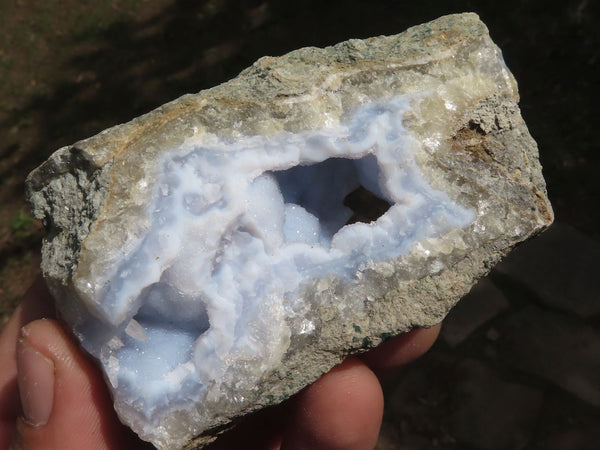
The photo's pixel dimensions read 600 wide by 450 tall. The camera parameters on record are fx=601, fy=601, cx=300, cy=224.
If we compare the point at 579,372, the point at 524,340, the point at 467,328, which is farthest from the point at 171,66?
the point at 579,372

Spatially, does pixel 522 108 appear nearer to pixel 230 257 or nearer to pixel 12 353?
A: pixel 230 257

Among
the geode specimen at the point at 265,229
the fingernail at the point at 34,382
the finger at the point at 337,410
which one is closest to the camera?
the geode specimen at the point at 265,229

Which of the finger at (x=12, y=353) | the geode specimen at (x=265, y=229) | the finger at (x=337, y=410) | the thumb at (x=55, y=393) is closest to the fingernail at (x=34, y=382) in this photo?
the thumb at (x=55, y=393)

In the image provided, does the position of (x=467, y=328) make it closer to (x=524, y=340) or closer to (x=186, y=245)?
(x=524, y=340)

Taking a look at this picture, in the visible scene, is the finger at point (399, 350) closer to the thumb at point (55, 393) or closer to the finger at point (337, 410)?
the finger at point (337, 410)

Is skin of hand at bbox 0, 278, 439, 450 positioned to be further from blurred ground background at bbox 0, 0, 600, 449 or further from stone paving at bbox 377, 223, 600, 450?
blurred ground background at bbox 0, 0, 600, 449

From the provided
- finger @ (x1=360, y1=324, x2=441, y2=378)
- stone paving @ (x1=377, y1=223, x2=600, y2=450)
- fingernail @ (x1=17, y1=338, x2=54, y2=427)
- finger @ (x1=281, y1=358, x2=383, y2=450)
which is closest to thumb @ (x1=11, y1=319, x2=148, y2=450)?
fingernail @ (x1=17, y1=338, x2=54, y2=427)
